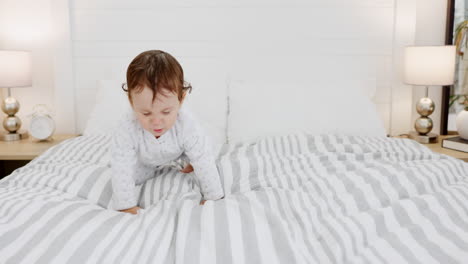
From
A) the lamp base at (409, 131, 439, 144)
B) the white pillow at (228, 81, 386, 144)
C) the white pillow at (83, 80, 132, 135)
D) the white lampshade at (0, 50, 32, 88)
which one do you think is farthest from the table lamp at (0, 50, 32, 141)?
the lamp base at (409, 131, 439, 144)

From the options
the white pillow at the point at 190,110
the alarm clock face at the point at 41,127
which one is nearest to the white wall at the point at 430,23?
the white pillow at the point at 190,110

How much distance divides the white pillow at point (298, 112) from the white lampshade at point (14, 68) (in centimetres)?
120

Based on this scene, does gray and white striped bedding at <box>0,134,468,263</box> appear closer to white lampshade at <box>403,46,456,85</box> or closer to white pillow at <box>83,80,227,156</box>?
white pillow at <box>83,80,227,156</box>

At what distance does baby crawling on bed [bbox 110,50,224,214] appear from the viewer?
3.75 ft

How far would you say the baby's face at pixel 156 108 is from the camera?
1.14 m

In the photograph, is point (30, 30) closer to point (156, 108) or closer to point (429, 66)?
point (156, 108)

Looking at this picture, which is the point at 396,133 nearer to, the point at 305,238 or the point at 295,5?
the point at 295,5

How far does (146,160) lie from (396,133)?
1764 mm

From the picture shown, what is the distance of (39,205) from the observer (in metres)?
0.99

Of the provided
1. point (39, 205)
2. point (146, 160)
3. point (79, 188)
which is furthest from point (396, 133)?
point (39, 205)

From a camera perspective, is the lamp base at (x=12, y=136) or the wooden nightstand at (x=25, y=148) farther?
the lamp base at (x=12, y=136)

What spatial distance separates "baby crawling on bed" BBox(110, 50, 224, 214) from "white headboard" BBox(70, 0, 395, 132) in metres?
1.09

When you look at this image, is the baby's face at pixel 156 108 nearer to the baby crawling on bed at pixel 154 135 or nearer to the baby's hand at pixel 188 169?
the baby crawling on bed at pixel 154 135

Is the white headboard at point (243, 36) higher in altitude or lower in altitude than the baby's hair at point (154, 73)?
higher
